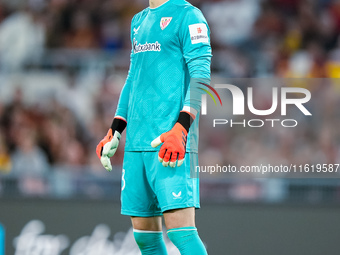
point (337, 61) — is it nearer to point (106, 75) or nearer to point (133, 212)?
point (106, 75)

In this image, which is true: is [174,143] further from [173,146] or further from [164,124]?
[164,124]

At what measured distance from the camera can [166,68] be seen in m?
3.18

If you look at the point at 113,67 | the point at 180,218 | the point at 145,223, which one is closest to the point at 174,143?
the point at 180,218

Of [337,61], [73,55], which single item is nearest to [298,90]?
[337,61]

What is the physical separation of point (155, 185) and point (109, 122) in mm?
3472

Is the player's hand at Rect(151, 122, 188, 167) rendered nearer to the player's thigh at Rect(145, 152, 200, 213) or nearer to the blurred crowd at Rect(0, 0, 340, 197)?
the player's thigh at Rect(145, 152, 200, 213)

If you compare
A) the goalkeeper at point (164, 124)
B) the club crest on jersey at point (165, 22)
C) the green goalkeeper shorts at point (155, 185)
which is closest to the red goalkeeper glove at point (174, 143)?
the goalkeeper at point (164, 124)

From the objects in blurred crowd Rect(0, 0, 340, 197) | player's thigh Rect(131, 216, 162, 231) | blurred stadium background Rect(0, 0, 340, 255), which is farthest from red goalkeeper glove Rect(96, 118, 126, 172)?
blurred crowd Rect(0, 0, 340, 197)

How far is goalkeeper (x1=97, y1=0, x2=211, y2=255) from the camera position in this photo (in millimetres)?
3025

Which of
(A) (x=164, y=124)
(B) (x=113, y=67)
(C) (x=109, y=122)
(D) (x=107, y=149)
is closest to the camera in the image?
(A) (x=164, y=124)

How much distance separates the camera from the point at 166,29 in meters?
3.18

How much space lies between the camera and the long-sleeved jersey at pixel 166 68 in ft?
10.1

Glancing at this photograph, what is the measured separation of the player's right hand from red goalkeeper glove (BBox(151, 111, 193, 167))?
17.6 inches

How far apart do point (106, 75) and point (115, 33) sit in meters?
1.11
